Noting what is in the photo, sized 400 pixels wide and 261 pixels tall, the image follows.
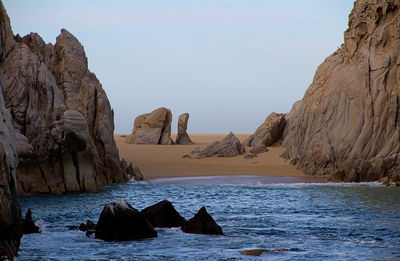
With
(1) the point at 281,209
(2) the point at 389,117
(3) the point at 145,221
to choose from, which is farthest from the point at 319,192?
(3) the point at 145,221

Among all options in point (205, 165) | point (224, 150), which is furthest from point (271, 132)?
point (205, 165)

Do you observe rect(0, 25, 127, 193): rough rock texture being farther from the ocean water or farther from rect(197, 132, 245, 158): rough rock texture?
rect(197, 132, 245, 158): rough rock texture

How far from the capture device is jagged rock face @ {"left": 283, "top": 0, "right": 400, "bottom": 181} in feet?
100

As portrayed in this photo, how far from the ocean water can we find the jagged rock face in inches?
114

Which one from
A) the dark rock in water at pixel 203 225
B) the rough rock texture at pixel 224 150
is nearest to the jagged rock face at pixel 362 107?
the rough rock texture at pixel 224 150

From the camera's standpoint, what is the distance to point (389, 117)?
102ft

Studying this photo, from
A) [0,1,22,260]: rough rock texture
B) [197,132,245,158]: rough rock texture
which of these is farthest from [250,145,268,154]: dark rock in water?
[0,1,22,260]: rough rock texture

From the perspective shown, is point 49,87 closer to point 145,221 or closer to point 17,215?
point 145,221

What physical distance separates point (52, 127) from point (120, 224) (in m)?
11.6

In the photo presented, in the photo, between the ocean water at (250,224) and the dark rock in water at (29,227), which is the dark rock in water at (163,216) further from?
the dark rock in water at (29,227)

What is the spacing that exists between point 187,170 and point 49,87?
1546cm

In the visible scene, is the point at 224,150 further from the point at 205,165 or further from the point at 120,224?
the point at 120,224

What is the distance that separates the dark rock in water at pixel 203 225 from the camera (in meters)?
15.1

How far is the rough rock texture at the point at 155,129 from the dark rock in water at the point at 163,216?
4137 centimetres
